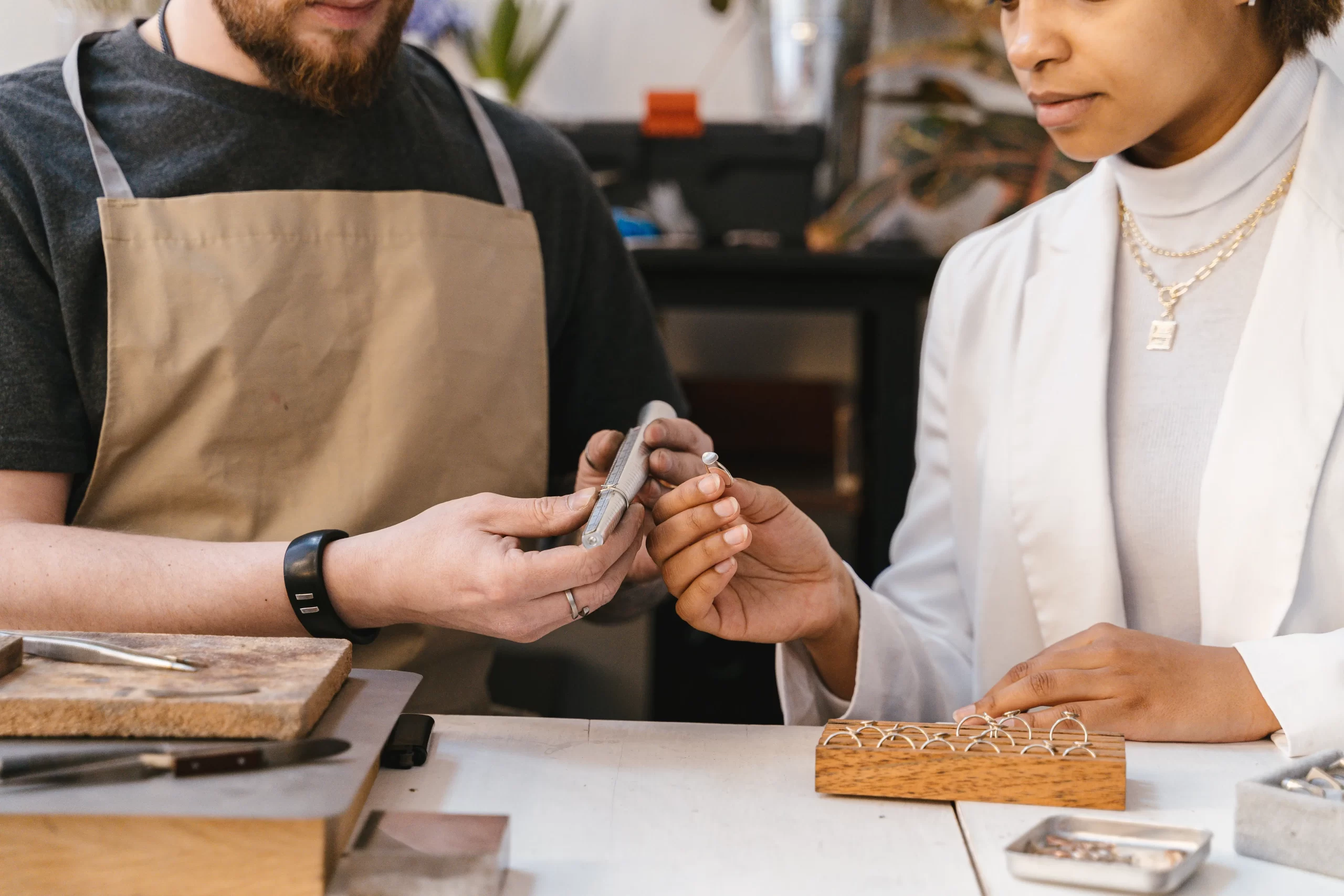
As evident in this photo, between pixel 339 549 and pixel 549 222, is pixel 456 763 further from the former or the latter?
pixel 549 222

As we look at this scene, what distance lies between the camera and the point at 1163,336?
49.1 inches

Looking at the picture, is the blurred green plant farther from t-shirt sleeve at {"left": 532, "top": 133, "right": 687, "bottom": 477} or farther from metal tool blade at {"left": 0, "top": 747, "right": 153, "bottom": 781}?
metal tool blade at {"left": 0, "top": 747, "right": 153, "bottom": 781}

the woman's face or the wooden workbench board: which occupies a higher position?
the woman's face

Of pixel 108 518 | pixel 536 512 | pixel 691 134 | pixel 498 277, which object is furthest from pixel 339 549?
pixel 691 134

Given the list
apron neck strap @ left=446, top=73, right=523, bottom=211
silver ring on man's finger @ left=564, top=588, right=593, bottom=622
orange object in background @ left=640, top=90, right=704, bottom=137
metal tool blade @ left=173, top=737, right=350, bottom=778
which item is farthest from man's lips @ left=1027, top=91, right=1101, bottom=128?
orange object in background @ left=640, top=90, right=704, bottom=137

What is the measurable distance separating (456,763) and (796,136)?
5.29 ft

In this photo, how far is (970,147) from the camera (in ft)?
7.21

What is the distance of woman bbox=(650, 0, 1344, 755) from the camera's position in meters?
0.97

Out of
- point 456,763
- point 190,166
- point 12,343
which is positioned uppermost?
point 190,166

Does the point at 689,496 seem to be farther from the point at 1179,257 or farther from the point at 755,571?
the point at 1179,257

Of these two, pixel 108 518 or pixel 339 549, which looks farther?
pixel 108 518

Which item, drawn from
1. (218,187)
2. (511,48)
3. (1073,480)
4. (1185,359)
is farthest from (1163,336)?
(511,48)

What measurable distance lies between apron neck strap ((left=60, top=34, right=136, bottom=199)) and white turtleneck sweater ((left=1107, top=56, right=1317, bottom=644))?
1017 mm

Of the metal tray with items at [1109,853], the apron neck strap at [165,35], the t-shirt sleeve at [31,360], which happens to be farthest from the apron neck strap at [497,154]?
the metal tray with items at [1109,853]
